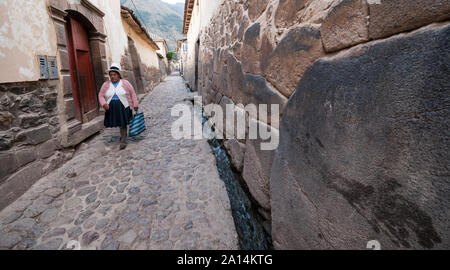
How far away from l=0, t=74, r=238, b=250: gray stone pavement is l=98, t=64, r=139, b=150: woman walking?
23.9 inches

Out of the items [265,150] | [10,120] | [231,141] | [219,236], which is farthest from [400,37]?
[10,120]

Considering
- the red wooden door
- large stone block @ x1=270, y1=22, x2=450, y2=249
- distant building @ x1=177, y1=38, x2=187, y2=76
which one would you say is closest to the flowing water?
large stone block @ x1=270, y1=22, x2=450, y2=249

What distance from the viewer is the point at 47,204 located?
2158mm

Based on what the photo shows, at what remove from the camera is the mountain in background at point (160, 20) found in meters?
85.1

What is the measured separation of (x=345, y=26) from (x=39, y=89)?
3.60 m

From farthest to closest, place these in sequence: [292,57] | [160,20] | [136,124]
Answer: [160,20], [136,124], [292,57]

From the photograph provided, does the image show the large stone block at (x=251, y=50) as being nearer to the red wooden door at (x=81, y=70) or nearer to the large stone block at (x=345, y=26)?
the large stone block at (x=345, y=26)

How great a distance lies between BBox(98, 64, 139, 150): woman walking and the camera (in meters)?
3.47

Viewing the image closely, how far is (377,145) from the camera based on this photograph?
2.18 feet

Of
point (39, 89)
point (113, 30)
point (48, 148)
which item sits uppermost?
point (113, 30)

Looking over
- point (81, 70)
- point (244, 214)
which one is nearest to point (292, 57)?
point (244, 214)

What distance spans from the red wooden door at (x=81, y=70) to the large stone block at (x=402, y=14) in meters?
4.64

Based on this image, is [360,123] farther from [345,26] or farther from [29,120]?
[29,120]

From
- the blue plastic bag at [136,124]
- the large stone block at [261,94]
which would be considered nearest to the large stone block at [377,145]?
the large stone block at [261,94]
